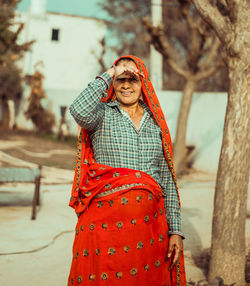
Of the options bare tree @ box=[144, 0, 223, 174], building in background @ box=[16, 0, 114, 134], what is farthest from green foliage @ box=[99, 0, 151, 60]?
bare tree @ box=[144, 0, 223, 174]

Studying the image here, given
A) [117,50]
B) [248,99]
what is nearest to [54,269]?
[248,99]

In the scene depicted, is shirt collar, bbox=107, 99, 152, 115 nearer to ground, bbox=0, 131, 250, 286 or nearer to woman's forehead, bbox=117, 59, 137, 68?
woman's forehead, bbox=117, 59, 137, 68

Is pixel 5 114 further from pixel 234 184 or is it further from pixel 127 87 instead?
pixel 127 87

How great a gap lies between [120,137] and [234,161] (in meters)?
1.73

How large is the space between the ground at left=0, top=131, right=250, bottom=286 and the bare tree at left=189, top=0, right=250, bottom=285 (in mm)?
534

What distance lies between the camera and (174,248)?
236 centimetres

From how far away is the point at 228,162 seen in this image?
3.65 meters

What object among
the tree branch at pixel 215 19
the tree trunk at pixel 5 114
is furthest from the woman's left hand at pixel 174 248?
the tree trunk at pixel 5 114

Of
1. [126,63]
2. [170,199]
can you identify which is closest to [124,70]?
[126,63]

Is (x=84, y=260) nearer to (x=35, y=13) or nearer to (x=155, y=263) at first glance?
(x=155, y=263)

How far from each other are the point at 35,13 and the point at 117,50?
224 inches

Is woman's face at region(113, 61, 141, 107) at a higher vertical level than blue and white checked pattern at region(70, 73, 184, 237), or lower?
higher

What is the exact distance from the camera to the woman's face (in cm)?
235

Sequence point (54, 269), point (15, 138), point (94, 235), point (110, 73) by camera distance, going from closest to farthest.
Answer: point (94, 235)
point (110, 73)
point (54, 269)
point (15, 138)
